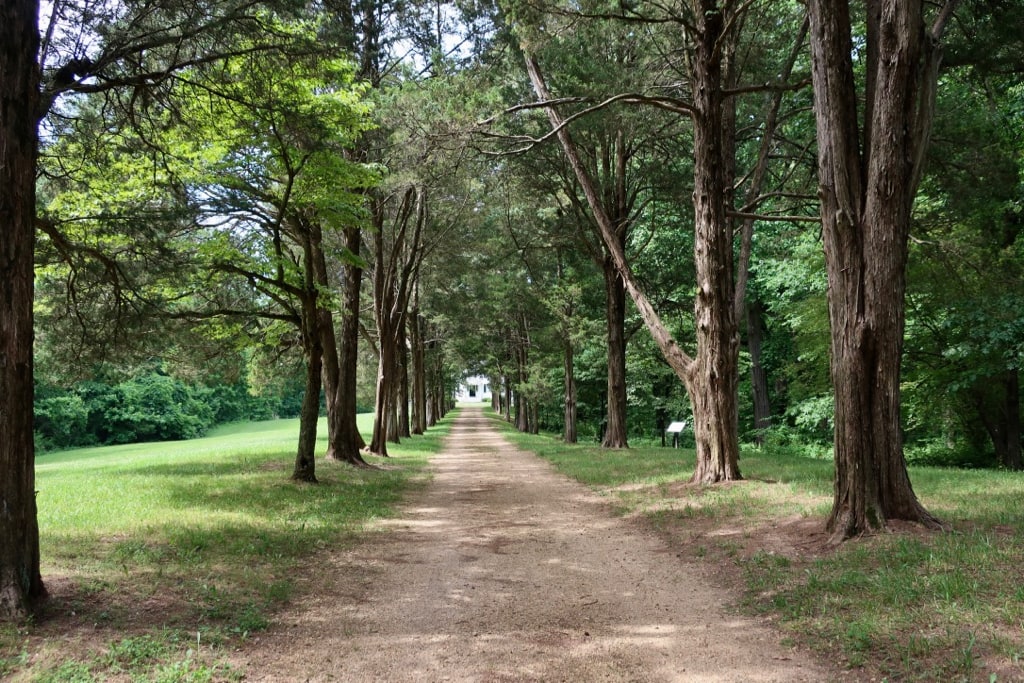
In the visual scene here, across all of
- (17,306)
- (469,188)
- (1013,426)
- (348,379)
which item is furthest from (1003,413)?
(17,306)

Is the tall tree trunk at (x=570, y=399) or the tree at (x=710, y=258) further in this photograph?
the tall tree trunk at (x=570, y=399)

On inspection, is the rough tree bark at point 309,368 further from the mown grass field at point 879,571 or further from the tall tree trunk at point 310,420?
the mown grass field at point 879,571

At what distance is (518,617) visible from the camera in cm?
517

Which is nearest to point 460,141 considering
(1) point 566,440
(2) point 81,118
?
(2) point 81,118

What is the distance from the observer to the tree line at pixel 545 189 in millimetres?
6578

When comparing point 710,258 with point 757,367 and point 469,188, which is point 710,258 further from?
point 757,367

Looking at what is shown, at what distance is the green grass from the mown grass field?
406cm

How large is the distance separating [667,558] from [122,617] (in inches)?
203

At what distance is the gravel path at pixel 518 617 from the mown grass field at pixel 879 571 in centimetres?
36

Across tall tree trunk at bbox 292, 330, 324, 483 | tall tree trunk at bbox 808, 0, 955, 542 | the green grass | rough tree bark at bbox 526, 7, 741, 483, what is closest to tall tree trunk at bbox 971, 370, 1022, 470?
rough tree bark at bbox 526, 7, 741, 483

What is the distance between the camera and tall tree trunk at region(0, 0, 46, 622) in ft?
15.5

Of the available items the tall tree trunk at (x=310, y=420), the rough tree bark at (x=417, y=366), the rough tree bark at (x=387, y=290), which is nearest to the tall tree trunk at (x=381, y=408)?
the rough tree bark at (x=387, y=290)

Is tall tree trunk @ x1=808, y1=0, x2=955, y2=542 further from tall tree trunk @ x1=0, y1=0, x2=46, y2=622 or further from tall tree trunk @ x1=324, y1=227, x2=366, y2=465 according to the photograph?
tall tree trunk @ x1=324, y1=227, x2=366, y2=465

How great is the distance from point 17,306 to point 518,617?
459cm
